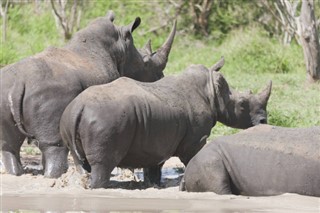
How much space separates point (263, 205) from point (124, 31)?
3.91 m

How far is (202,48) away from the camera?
19.7m

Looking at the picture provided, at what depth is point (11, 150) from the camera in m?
9.23

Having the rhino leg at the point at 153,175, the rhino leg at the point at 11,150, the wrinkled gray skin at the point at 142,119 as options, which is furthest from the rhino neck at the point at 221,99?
the rhino leg at the point at 11,150

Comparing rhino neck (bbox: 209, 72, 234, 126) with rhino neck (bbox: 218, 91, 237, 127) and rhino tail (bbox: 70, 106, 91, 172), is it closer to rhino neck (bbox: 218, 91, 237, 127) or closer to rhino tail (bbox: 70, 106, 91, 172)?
rhino neck (bbox: 218, 91, 237, 127)

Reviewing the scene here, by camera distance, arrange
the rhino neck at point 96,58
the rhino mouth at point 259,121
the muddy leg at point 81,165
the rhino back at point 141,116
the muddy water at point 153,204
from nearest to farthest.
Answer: the muddy water at point 153,204
the rhino back at point 141,116
the muddy leg at point 81,165
the rhino neck at point 96,58
the rhino mouth at point 259,121

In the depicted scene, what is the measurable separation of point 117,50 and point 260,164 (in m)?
3.15

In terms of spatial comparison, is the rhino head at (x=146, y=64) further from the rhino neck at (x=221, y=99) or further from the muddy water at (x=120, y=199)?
the muddy water at (x=120, y=199)

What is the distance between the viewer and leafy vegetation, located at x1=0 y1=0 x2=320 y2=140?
514 inches

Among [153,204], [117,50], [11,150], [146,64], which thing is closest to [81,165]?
[11,150]

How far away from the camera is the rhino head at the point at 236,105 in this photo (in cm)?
945

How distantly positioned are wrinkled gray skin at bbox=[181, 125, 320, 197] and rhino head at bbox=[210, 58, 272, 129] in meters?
1.72

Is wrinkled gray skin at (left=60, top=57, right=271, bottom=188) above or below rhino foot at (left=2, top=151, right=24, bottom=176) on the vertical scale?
above

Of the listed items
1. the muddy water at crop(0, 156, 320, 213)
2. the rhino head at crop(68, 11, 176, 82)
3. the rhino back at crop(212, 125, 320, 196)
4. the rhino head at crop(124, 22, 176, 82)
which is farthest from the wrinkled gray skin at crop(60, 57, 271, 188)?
the rhino head at crop(124, 22, 176, 82)

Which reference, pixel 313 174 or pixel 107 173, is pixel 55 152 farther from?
pixel 313 174
